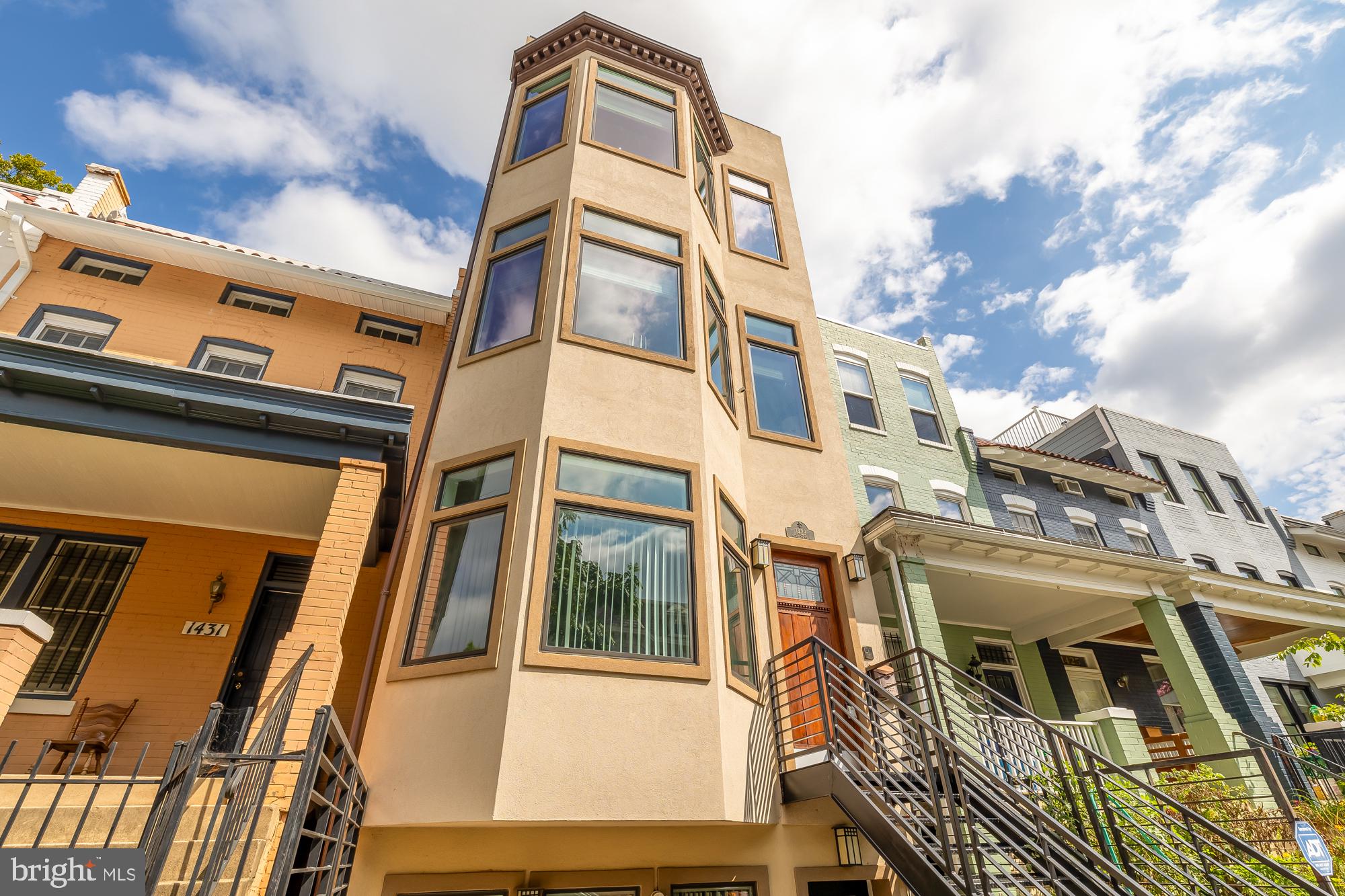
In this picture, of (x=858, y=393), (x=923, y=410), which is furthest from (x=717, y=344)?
(x=923, y=410)

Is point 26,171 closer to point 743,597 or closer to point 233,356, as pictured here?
point 233,356

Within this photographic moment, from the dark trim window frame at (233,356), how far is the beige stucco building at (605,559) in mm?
4165

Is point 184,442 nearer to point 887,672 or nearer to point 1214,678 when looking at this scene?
point 887,672

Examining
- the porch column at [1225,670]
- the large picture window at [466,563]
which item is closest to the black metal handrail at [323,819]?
the large picture window at [466,563]

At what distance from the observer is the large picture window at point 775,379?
954 cm

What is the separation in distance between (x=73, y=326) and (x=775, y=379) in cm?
1082

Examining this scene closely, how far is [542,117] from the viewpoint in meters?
10.3

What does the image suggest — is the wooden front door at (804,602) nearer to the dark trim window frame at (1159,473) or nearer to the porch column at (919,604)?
the porch column at (919,604)

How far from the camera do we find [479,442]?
6.93 metres

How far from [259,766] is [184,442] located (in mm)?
4005

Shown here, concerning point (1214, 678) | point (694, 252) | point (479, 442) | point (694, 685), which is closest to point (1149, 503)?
point (1214, 678)

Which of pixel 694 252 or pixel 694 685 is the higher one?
pixel 694 252

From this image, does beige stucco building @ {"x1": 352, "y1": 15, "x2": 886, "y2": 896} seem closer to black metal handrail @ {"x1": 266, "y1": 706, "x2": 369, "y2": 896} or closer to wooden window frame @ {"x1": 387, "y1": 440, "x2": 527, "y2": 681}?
→ wooden window frame @ {"x1": 387, "y1": 440, "x2": 527, "y2": 681}

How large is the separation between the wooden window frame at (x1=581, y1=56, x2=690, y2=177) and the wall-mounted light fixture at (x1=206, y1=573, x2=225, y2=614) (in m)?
7.86
